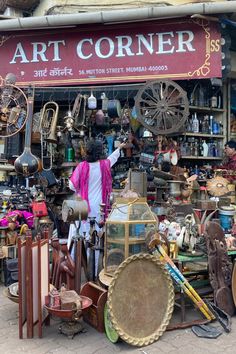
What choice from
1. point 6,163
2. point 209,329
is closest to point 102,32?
point 6,163

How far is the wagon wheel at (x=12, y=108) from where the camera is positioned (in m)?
A: 6.22

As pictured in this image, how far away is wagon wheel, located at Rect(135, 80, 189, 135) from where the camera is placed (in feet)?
18.8

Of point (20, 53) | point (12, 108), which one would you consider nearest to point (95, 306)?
point (12, 108)

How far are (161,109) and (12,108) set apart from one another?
236cm

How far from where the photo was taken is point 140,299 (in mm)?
3537

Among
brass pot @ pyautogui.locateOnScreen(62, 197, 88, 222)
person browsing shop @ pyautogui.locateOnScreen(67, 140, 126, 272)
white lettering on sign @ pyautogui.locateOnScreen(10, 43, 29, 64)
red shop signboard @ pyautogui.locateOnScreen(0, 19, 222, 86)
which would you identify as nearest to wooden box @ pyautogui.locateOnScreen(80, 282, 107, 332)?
brass pot @ pyautogui.locateOnScreen(62, 197, 88, 222)

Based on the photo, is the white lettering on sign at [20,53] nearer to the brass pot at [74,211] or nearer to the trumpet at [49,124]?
the trumpet at [49,124]

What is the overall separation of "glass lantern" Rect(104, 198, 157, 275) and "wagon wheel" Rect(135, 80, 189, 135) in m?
1.88

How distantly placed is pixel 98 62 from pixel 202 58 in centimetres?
172

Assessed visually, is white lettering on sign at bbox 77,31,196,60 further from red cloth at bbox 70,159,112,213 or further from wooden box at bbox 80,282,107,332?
wooden box at bbox 80,282,107,332

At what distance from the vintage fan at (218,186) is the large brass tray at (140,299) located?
2.56 m

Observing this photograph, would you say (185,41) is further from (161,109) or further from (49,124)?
(49,124)

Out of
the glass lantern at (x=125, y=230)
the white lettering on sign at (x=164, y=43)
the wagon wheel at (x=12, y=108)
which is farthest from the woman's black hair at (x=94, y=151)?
the white lettering on sign at (x=164, y=43)

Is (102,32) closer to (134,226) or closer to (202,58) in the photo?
(202,58)
